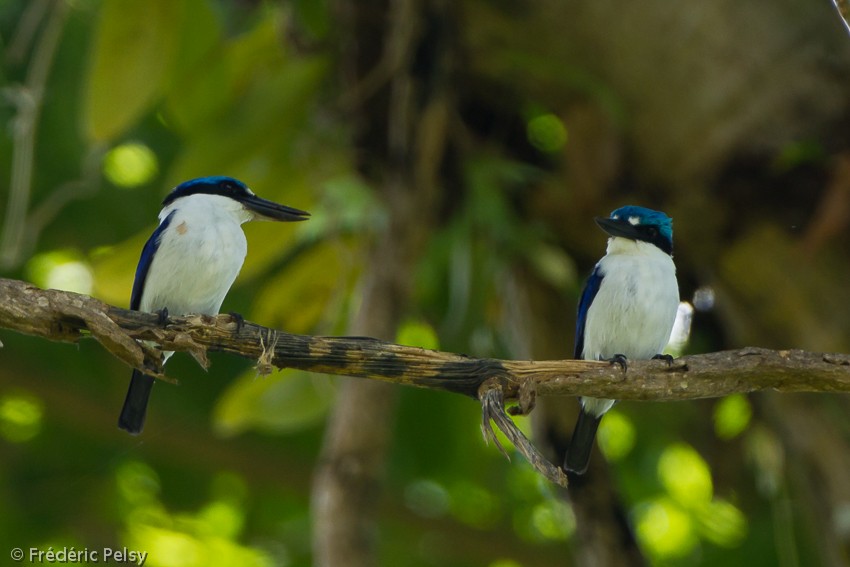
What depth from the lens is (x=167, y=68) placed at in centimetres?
546

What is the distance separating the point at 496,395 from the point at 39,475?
4.61m

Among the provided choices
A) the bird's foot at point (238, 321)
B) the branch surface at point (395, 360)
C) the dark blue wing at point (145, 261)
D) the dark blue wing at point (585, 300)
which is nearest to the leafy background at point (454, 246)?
the dark blue wing at point (585, 300)

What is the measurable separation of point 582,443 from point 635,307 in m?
0.53

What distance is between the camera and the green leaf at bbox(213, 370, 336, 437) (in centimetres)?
523

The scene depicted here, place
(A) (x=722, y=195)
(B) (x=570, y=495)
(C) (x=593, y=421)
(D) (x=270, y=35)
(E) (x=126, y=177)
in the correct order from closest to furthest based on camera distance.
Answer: (C) (x=593, y=421)
(B) (x=570, y=495)
(A) (x=722, y=195)
(D) (x=270, y=35)
(E) (x=126, y=177)

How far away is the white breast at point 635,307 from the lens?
4.29 meters

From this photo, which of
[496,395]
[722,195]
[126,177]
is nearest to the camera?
[496,395]

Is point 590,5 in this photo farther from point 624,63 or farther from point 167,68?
point 167,68

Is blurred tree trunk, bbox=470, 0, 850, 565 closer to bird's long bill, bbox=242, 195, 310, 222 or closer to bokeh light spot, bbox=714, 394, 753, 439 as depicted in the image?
bokeh light spot, bbox=714, 394, 753, 439

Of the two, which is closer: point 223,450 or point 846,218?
point 846,218

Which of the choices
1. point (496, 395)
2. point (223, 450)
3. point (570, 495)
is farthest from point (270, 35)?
point (496, 395)

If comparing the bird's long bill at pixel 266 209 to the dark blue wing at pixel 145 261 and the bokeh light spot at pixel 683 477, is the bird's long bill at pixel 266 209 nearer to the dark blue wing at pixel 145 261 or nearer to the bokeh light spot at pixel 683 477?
the dark blue wing at pixel 145 261

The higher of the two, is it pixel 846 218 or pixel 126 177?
pixel 126 177

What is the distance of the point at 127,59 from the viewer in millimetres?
5117
